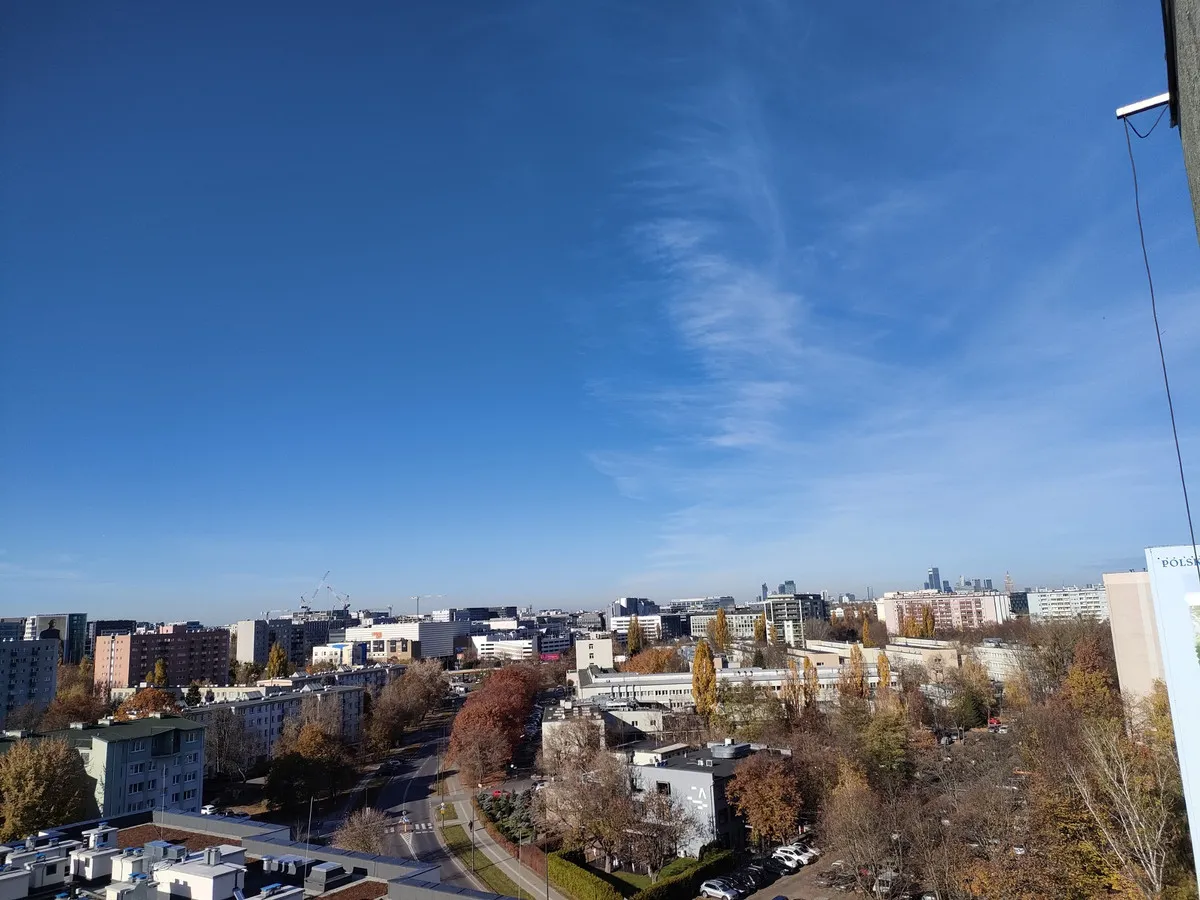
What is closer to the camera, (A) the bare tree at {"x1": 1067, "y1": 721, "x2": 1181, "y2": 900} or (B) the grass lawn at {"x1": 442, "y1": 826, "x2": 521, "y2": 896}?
(A) the bare tree at {"x1": 1067, "y1": 721, "x2": 1181, "y2": 900}

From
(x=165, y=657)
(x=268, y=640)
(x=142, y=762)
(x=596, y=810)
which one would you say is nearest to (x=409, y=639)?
(x=268, y=640)

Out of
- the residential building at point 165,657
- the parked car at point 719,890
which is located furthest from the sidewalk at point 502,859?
the residential building at point 165,657

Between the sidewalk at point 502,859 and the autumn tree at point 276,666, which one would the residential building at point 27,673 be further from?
the sidewalk at point 502,859

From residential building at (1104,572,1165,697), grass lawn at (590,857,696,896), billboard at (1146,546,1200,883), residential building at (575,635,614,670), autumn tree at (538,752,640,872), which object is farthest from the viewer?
residential building at (575,635,614,670)

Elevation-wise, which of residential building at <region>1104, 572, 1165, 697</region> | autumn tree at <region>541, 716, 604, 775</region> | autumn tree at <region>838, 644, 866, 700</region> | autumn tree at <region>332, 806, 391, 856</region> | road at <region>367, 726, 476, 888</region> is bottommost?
road at <region>367, 726, 476, 888</region>

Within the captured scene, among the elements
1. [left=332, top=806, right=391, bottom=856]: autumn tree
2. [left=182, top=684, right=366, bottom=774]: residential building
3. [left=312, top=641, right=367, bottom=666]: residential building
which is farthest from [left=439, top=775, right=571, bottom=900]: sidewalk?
[left=312, top=641, right=367, bottom=666]: residential building

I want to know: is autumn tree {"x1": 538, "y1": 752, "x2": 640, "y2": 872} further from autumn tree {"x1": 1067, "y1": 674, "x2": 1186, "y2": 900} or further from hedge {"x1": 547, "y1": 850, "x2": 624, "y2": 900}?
autumn tree {"x1": 1067, "y1": 674, "x2": 1186, "y2": 900}
